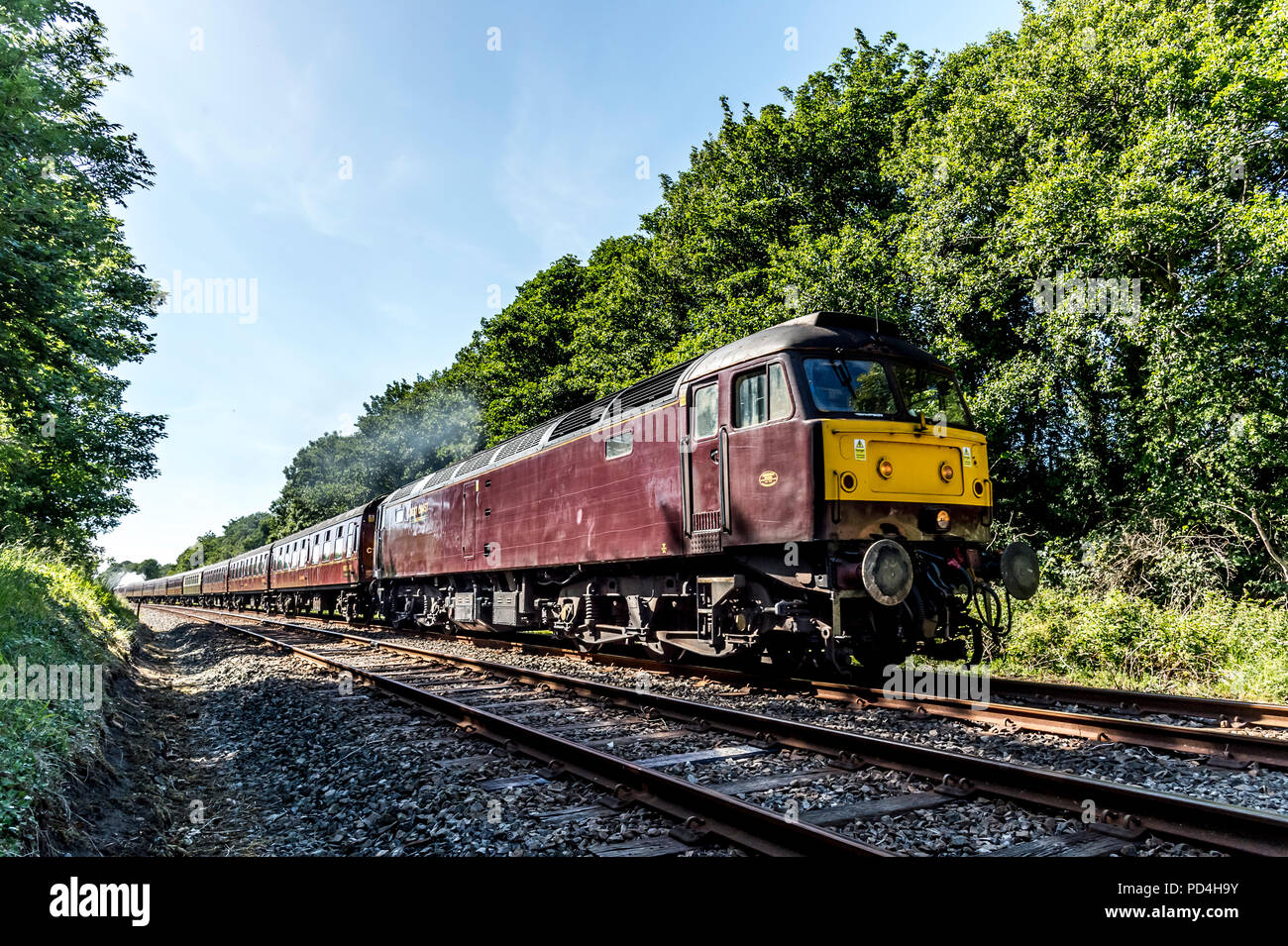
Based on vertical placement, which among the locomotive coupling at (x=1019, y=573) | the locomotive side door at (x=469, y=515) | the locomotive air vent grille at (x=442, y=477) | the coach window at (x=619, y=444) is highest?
the locomotive air vent grille at (x=442, y=477)

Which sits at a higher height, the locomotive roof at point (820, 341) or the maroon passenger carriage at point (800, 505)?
the locomotive roof at point (820, 341)

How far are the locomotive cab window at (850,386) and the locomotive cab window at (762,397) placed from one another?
0.96ft

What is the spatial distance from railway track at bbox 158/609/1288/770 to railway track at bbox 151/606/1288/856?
157 centimetres

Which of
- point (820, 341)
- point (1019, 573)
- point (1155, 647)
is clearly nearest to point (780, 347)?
point (820, 341)

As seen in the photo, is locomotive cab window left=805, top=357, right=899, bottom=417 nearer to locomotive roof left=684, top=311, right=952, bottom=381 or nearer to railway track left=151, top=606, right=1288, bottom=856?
locomotive roof left=684, top=311, right=952, bottom=381

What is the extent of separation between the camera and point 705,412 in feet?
28.6

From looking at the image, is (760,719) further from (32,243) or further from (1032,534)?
(1032,534)

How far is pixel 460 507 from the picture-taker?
1578 cm

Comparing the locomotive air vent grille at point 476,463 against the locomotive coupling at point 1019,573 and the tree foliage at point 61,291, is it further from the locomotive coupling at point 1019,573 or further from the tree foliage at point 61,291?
the locomotive coupling at point 1019,573

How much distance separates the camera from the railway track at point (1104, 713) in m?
5.36

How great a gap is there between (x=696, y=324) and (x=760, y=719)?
738 inches

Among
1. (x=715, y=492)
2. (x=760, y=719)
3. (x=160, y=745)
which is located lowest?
(x=160, y=745)

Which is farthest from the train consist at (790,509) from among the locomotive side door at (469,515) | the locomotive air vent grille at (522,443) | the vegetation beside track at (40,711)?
the vegetation beside track at (40,711)

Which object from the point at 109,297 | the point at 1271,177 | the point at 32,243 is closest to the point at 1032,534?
the point at 1271,177
